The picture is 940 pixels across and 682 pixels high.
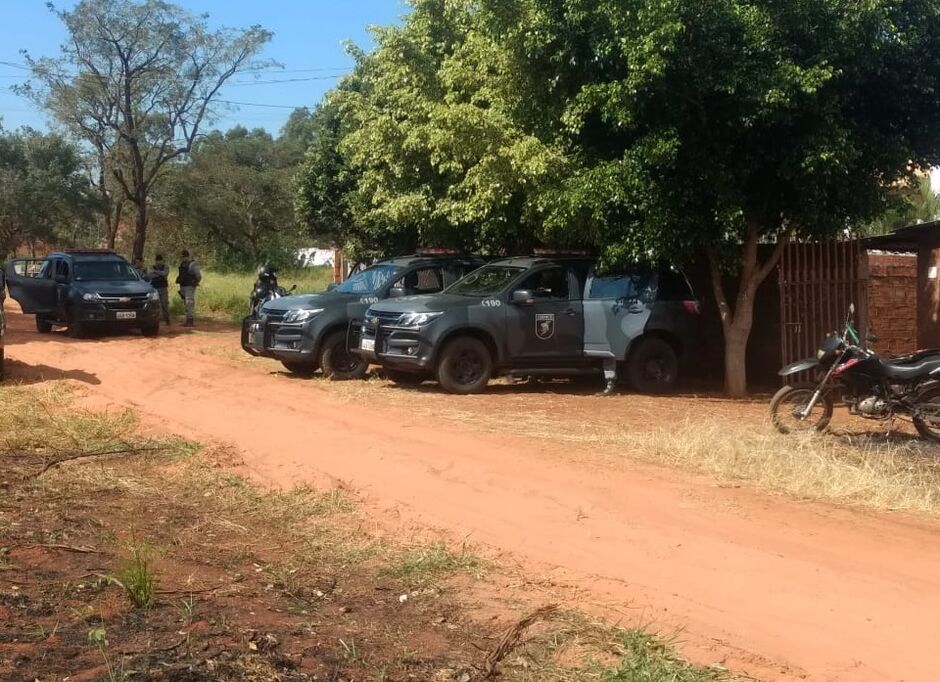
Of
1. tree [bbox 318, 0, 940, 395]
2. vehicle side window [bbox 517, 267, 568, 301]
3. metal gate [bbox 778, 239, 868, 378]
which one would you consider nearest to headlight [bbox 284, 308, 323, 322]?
tree [bbox 318, 0, 940, 395]

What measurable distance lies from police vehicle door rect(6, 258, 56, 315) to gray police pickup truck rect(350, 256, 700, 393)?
29.1 ft

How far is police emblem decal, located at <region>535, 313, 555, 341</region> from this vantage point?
1334 centimetres

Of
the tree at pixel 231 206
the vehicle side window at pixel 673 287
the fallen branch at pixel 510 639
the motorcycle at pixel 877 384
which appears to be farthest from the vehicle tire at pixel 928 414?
the tree at pixel 231 206

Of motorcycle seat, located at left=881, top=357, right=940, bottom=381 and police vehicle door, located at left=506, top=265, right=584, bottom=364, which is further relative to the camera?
police vehicle door, located at left=506, top=265, right=584, bottom=364

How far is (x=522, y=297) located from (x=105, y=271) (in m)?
10.6

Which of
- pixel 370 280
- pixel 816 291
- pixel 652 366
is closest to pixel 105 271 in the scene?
pixel 370 280

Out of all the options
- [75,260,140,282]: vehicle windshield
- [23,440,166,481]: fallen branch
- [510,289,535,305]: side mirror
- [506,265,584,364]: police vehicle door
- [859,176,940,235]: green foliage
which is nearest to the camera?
[23,440,166,481]: fallen branch

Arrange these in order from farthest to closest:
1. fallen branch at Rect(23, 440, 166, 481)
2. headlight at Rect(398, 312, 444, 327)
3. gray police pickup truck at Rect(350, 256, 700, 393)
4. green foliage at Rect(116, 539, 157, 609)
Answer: gray police pickup truck at Rect(350, 256, 700, 393) < headlight at Rect(398, 312, 444, 327) < fallen branch at Rect(23, 440, 166, 481) < green foliage at Rect(116, 539, 157, 609)

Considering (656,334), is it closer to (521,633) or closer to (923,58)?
(923,58)

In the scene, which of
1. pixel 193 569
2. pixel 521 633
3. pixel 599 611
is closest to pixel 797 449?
pixel 599 611

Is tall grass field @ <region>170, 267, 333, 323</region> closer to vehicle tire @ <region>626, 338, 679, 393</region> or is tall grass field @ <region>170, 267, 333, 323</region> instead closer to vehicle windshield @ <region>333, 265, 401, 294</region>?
vehicle windshield @ <region>333, 265, 401, 294</region>

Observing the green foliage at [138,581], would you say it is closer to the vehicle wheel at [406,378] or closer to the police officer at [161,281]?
the vehicle wheel at [406,378]

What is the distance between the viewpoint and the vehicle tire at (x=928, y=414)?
9.99 m

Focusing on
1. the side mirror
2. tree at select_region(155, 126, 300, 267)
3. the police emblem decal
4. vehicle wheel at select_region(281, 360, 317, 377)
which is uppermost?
tree at select_region(155, 126, 300, 267)
